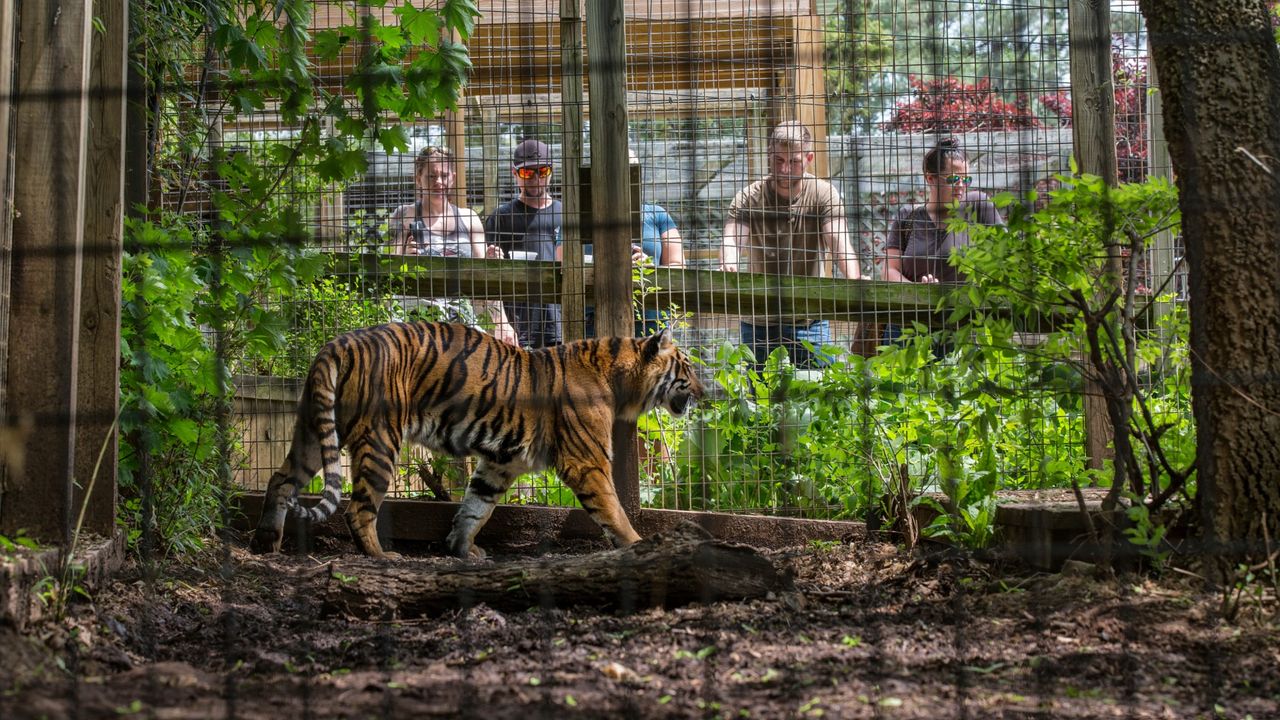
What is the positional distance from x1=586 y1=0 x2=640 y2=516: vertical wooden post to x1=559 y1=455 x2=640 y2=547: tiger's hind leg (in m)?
0.20

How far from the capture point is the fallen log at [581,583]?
331 centimetres

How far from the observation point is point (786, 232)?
5.46 m

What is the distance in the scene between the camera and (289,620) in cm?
340

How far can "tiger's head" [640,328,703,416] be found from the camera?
536 centimetres

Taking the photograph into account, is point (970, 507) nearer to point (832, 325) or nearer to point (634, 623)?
point (634, 623)

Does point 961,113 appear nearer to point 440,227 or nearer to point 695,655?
point 440,227

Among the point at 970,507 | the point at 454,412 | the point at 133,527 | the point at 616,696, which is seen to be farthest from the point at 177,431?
the point at 970,507

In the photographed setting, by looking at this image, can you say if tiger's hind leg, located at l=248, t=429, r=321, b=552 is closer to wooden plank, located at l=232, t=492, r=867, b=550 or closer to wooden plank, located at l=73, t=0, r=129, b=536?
wooden plank, located at l=232, t=492, r=867, b=550

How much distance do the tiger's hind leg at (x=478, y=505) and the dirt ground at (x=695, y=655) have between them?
4.89 ft

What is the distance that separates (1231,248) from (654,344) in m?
2.66

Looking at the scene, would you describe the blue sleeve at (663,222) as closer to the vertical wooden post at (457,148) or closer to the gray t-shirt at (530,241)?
the gray t-shirt at (530,241)

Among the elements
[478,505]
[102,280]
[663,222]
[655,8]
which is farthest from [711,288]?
[102,280]

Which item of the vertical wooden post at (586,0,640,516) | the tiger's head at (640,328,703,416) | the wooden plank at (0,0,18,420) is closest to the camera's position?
the wooden plank at (0,0,18,420)

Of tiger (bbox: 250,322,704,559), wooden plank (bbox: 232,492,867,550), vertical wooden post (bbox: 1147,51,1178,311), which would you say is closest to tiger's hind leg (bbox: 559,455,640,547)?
tiger (bbox: 250,322,704,559)
